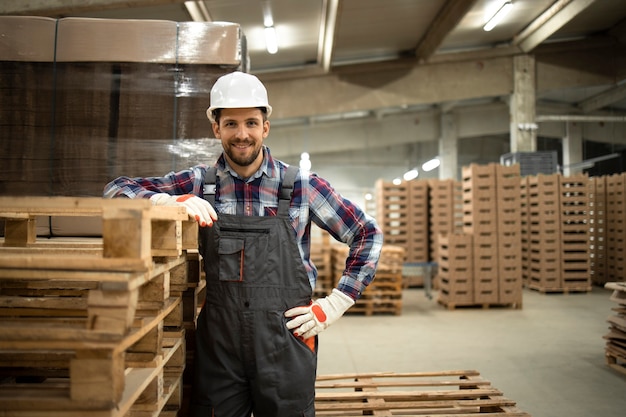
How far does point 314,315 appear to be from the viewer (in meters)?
2.66

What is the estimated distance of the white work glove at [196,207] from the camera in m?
2.49

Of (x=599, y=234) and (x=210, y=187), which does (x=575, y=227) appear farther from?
(x=210, y=187)

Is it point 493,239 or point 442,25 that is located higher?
point 442,25

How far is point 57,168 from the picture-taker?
13.5 ft

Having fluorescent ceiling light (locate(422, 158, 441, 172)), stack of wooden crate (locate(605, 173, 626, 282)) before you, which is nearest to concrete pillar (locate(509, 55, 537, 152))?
stack of wooden crate (locate(605, 173, 626, 282))

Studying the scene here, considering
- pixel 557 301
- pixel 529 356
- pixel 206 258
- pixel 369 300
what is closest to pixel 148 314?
pixel 206 258

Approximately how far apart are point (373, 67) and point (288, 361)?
42.3ft

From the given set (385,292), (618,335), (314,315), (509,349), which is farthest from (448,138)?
(314,315)

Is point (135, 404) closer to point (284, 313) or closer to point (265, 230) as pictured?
point (284, 313)

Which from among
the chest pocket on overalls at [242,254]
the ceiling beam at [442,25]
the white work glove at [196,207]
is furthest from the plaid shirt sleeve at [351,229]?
the ceiling beam at [442,25]

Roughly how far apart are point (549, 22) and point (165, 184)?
1308 cm

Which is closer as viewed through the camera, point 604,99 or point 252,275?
point 252,275

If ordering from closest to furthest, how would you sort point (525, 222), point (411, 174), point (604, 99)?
point (525, 222) < point (604, 99) < point (411, 174)

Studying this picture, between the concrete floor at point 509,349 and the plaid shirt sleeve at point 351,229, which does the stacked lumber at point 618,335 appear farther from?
the plaid shirt sleeve at point 351,229
